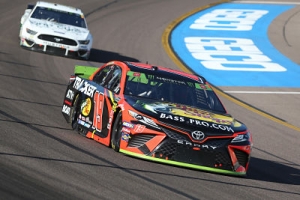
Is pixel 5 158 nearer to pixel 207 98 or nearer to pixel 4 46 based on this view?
pixel 207 98

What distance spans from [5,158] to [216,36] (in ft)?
68.3

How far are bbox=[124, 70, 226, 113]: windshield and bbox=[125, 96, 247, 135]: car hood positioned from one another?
0.91 feet

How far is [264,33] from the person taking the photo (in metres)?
30.3

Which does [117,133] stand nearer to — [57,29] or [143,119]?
[143,119]

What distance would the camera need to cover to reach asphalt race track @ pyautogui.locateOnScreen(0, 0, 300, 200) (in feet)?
27.8

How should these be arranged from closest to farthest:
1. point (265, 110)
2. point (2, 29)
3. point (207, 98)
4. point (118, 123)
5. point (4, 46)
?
1. point (118, 123)
2. point (207, 98)
3. point (265, 110)
4. point (4, 46)
5. point (2, 29)

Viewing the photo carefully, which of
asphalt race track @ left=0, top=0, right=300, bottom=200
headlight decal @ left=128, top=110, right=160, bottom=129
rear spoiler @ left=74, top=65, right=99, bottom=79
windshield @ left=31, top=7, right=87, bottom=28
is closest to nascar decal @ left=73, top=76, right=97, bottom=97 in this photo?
rear spoiler @ left=74, top=65, right=99, bottom=79

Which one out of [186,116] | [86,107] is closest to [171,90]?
[186,116]

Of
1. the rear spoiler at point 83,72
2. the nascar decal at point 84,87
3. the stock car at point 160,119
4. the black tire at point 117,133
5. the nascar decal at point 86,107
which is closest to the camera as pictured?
the stock car at point 160,119

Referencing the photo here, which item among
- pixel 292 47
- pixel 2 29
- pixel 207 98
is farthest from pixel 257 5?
pixel 207 98

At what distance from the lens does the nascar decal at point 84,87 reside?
1237cm

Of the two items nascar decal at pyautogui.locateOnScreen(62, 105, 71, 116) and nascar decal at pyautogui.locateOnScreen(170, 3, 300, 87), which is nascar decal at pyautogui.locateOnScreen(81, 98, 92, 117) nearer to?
nascar decal at pyautogui.locateOnScreen(62, 105, 71, 116)

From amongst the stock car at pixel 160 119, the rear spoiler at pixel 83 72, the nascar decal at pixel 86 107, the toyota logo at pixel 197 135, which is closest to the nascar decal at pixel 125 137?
the stock car at pixel 160 119

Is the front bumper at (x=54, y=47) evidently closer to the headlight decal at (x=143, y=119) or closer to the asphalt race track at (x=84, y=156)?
the asphalt race track at (x=84, y=156)
